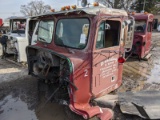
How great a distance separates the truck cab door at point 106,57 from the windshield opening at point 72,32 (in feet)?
0.88

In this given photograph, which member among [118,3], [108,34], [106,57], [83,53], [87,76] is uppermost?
[118,3]

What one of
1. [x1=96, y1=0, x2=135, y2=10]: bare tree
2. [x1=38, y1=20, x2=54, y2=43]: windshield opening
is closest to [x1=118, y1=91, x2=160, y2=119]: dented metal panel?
[x1=38, y1=20, x2=54, y2=43]: windshield opening

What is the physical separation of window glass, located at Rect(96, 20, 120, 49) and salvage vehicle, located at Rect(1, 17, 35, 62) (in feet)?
13.8

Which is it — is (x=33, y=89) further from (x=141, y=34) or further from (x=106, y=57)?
(x=141, y=34)

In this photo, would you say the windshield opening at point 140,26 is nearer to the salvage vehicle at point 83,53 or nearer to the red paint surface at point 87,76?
the salvage vehicle at point 83,53

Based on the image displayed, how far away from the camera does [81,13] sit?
11.5 feet

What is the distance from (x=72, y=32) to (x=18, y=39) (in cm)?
469

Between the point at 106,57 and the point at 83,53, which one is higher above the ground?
the point at 83,53

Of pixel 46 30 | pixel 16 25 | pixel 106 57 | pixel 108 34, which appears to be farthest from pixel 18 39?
pixel 106 57

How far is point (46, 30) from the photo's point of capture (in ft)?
15.1

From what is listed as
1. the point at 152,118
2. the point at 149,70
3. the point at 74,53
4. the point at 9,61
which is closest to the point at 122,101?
the point at 152,118

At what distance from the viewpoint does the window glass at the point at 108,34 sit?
3.60 metres

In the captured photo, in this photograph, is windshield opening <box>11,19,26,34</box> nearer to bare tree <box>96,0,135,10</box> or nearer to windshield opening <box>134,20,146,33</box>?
windshield opening <box>134,20,146,33</box>

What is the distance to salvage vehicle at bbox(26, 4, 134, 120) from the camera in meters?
3.36
